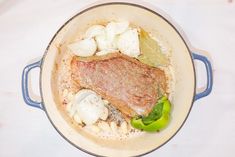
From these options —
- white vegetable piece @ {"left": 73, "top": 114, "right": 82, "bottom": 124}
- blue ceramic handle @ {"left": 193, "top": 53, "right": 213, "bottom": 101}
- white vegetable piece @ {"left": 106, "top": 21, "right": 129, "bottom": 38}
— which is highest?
white vegetable piece @ {"left": 106, "top": 21, "right": 129, "bottom": 38}

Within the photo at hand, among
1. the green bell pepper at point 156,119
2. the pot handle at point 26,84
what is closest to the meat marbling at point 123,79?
the green bell pepper at point 156,119

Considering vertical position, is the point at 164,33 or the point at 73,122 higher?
the point at 164,33

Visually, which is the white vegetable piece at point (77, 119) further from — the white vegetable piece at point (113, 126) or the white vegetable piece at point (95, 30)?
the white vegetable piece at point (95, 30)

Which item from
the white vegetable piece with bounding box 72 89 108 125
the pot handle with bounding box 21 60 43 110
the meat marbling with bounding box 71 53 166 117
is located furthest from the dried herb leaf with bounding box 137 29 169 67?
the pot handle with bounding box 21 60 43 110

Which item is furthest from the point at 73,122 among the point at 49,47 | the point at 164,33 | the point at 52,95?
the point at 164,33

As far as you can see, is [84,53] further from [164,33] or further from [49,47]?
[164,33]

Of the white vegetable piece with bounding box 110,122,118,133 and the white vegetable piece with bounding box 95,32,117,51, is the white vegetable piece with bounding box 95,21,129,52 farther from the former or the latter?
the white vegetable piece with bounding box 110,122,118,133

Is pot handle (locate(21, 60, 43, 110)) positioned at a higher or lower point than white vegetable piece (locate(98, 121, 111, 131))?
higher
